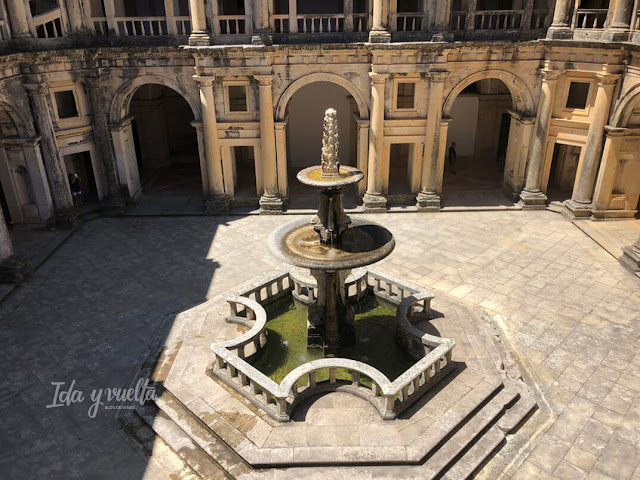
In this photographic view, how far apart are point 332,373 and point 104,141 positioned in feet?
52.5

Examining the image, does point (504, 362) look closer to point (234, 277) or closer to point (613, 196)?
point (234, 277)

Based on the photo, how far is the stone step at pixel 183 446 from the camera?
11.1 meters

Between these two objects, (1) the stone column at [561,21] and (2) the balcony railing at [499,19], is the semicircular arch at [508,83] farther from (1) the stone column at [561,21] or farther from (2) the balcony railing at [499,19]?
(1) the stone column at [561,21]

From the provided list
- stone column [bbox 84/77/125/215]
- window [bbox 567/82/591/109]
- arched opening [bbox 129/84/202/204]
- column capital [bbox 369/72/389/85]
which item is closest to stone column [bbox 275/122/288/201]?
column capital [bbox 369/72/389/85]

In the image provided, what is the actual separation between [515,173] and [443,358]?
13683 mm

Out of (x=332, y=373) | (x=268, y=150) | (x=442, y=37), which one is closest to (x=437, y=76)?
(x=442, y=37)

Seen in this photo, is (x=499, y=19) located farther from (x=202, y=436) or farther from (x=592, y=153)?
(x=202, y=436)

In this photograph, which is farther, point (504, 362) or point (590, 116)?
point (590, 116)

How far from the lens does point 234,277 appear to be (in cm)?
1867

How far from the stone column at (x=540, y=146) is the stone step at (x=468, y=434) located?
12874 millimetres

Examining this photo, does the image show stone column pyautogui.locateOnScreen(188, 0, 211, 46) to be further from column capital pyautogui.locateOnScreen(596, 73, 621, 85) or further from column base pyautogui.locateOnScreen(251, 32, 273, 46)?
column capital pyautogui.locateOnScreen(596, 73, 621, 85)

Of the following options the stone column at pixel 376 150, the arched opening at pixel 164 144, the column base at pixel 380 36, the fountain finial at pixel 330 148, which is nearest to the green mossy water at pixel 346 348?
the fountain finial at pixel 330 148

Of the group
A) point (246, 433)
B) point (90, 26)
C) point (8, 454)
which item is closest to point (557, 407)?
point (246, 433)

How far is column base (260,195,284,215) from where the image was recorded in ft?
77.4
